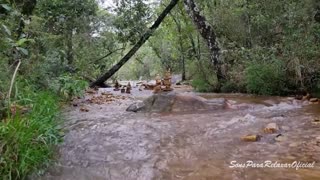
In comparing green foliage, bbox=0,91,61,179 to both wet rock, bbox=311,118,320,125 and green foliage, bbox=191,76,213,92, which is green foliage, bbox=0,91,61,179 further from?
green foliage, bbox=191,76,213,92

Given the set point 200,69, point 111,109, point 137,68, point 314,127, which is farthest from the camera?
point 137,68

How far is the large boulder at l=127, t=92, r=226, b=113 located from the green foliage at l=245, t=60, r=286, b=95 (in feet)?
4.99

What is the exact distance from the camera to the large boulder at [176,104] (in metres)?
6.24

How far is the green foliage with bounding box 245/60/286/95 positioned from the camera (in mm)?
7293

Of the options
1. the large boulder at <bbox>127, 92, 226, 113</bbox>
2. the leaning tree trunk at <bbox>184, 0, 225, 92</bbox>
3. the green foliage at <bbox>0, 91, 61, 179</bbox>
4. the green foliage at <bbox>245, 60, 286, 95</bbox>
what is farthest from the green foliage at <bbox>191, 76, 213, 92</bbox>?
the green foliage at <bbox>0, 91, 61, 179</bbox>

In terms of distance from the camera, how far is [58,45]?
9.27 metres

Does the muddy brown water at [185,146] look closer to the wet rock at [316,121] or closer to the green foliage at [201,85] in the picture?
the wet rock at [316,121]

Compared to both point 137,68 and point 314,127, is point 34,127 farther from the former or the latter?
point 137,68

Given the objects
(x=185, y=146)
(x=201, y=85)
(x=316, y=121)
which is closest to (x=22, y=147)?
(x=185, y=146)

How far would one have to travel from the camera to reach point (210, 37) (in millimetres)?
9344

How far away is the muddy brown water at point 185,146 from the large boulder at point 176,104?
41cm

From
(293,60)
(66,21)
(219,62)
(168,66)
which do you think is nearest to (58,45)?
(66,21)

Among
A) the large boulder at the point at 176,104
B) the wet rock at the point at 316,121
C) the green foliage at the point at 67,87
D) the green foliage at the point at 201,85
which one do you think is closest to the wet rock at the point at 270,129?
the wet rock at the point at 316,121

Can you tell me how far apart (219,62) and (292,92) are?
2.22 m
